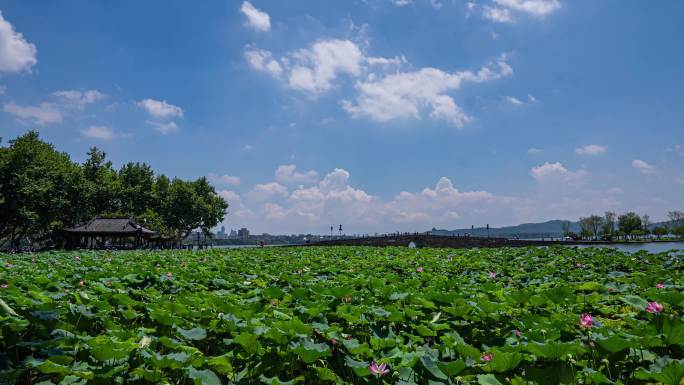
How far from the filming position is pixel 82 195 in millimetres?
38625

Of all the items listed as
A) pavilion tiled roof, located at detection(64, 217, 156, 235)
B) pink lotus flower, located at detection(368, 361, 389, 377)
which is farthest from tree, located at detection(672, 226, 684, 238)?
pink lotus flower, located at detection(368, 361, 389, 377)

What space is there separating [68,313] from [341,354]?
2106 millimetres

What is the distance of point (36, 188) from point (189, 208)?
23.7m

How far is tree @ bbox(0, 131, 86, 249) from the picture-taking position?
102 ft

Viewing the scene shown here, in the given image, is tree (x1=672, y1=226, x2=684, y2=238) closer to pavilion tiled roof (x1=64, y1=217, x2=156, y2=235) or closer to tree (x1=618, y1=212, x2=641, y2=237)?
tree (x1=618, y1=212, x2=641, y2=237)

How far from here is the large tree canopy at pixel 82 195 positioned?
3183cm

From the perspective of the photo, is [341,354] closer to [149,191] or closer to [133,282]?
[133,282]

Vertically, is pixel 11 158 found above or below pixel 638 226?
above

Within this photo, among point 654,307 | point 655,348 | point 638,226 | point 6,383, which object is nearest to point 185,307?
point 6,383

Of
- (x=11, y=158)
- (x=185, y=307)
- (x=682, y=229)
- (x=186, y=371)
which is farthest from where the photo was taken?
(x=682, y=229)

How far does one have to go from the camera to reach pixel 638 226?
9031cm

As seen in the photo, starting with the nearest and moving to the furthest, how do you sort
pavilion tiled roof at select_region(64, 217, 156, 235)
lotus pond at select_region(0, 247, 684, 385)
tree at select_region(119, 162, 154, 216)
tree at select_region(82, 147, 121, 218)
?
lotus pond at select_region(0, 247, 684, 385)
pavilion tiled roof at select_region(64, 217, 156, 235)
tree at select_region(82, 147, 121, 218)
tree at select_region(119, 162, 154, 216)

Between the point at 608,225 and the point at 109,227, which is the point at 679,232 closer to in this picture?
the point at 608,225

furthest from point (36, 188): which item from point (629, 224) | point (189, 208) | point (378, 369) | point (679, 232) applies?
point (679, 232)
